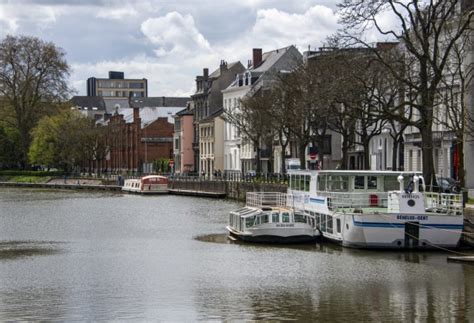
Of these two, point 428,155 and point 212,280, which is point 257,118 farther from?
point 212,280

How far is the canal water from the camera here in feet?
Answer: 99.5

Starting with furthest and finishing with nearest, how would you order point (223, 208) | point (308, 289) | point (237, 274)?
point (223, 208) < point (237, 274) < point (308, 289)

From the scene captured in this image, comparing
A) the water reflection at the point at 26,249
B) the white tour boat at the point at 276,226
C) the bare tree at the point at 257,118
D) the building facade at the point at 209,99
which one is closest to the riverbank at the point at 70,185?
the building facade at the point at 209,99

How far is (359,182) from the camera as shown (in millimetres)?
49750

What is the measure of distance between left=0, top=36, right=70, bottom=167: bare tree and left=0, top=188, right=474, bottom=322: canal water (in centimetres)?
8244

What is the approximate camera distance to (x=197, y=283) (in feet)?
118

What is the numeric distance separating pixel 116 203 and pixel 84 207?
8.50m

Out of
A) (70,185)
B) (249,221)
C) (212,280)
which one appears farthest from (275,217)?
(70,185)

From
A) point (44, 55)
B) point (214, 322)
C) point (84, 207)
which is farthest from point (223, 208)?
point (44, 55)

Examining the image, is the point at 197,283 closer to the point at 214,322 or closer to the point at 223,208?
the point at 214,322

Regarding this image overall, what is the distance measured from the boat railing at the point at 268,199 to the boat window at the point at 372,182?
6621 mm

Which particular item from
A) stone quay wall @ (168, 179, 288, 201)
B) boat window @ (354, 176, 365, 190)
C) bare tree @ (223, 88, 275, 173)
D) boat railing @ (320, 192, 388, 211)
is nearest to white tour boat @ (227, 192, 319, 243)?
boat railing @ (320, 192, 388, 211)

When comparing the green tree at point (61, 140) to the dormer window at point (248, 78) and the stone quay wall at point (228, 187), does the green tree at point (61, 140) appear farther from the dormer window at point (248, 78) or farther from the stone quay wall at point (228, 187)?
the dormer window at point (248, 78)

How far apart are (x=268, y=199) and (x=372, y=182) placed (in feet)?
27.2
